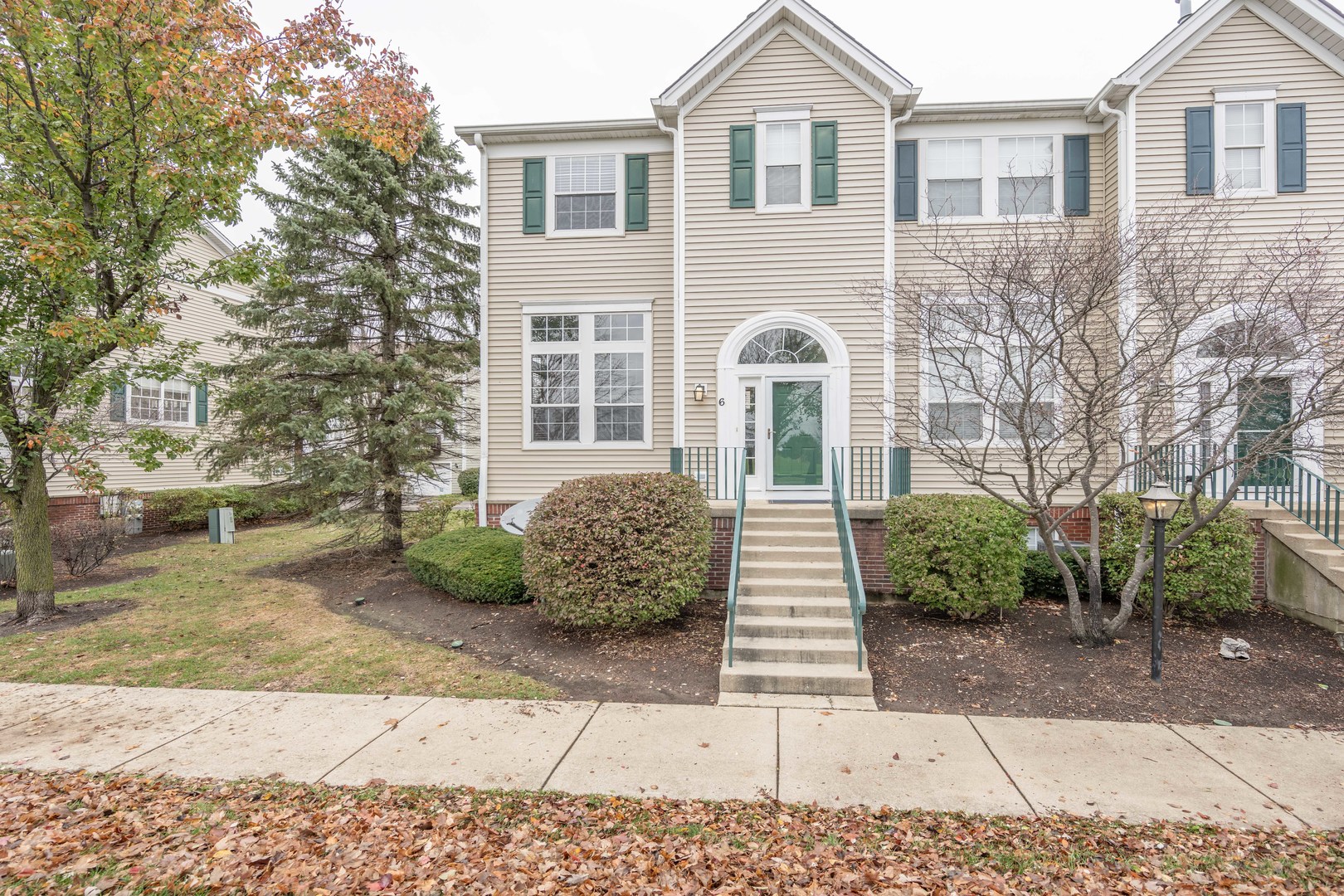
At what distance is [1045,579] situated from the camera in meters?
7.77

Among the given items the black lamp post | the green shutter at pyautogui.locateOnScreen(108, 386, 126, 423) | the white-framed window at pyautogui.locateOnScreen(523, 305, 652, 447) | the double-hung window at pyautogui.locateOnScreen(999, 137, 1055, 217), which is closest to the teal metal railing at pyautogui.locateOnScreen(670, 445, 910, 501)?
the white-framed window at pyautogui.locateOnScreen(523, 305, 652, 447)

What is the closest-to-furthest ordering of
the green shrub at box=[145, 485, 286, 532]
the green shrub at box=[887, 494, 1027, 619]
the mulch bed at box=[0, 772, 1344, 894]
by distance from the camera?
the mulch bed at box=[0, 772, 1344, 894] → the green shrub at box=[887, 494, 1027, 619] → the green shrub at box=[145, 485, 286, 532]

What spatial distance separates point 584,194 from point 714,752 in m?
9.13

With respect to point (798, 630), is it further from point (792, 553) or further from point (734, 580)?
point (792, 553)

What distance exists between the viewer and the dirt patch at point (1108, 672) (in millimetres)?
5016

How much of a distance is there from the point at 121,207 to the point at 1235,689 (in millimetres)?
12660

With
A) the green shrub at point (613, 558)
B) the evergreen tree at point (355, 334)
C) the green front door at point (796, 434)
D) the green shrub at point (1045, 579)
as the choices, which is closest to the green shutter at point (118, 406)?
the evergreen tree at point (355, 334)

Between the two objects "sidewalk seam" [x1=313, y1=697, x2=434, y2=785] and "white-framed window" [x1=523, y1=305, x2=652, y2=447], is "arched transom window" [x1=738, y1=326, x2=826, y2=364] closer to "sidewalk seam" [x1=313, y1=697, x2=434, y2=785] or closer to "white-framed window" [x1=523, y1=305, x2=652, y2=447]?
"white-framed window" [x1=523, y1=305, x2=652, y2=447]

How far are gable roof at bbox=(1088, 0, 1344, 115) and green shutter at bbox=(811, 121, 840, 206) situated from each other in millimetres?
3921

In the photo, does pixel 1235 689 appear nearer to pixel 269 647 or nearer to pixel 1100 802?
pixel 1100 802

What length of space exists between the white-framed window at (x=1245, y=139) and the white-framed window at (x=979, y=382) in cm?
401

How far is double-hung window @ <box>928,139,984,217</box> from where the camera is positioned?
9.69m

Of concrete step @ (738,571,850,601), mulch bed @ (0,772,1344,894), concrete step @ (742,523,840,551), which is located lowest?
mulch bed @ (0,772,1344,894)

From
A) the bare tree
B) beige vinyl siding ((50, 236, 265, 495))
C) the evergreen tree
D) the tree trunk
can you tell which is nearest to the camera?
the bare tree
